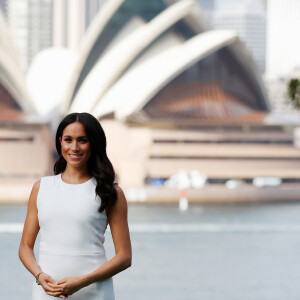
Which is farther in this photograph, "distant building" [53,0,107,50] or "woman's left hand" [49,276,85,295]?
"distant building" [53,0,107,50]

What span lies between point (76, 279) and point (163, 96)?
4984 cm

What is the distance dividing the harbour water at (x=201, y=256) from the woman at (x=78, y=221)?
8954 mm

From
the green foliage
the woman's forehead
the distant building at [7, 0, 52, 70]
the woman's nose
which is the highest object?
the distant building at [7, 0, 52, 70]

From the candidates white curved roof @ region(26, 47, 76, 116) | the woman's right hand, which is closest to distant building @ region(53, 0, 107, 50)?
white curved roof @ region(26, 47, 76, 116)

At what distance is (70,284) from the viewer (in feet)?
Answer: 10.2

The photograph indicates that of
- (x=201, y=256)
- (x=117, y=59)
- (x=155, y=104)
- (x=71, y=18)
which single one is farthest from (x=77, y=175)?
(x=71, y=18)

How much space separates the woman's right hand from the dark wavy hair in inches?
12.6

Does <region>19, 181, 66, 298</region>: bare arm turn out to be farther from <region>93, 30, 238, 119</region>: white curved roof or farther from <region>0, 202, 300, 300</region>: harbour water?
<region>93, 30, 238, 119</region>: white curved roof

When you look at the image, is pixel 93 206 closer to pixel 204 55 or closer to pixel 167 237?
pixel 167 237

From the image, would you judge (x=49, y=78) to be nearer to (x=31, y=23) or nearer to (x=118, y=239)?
(x=118, y=239)

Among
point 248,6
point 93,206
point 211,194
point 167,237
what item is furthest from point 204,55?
point 248,6

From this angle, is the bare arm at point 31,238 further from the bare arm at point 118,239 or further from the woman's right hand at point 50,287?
Answer: the bare arm at point 118,239

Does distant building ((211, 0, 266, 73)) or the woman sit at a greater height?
distant building ((211, 0, 266, 73))

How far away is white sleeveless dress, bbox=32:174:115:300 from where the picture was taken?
320 centimetres
